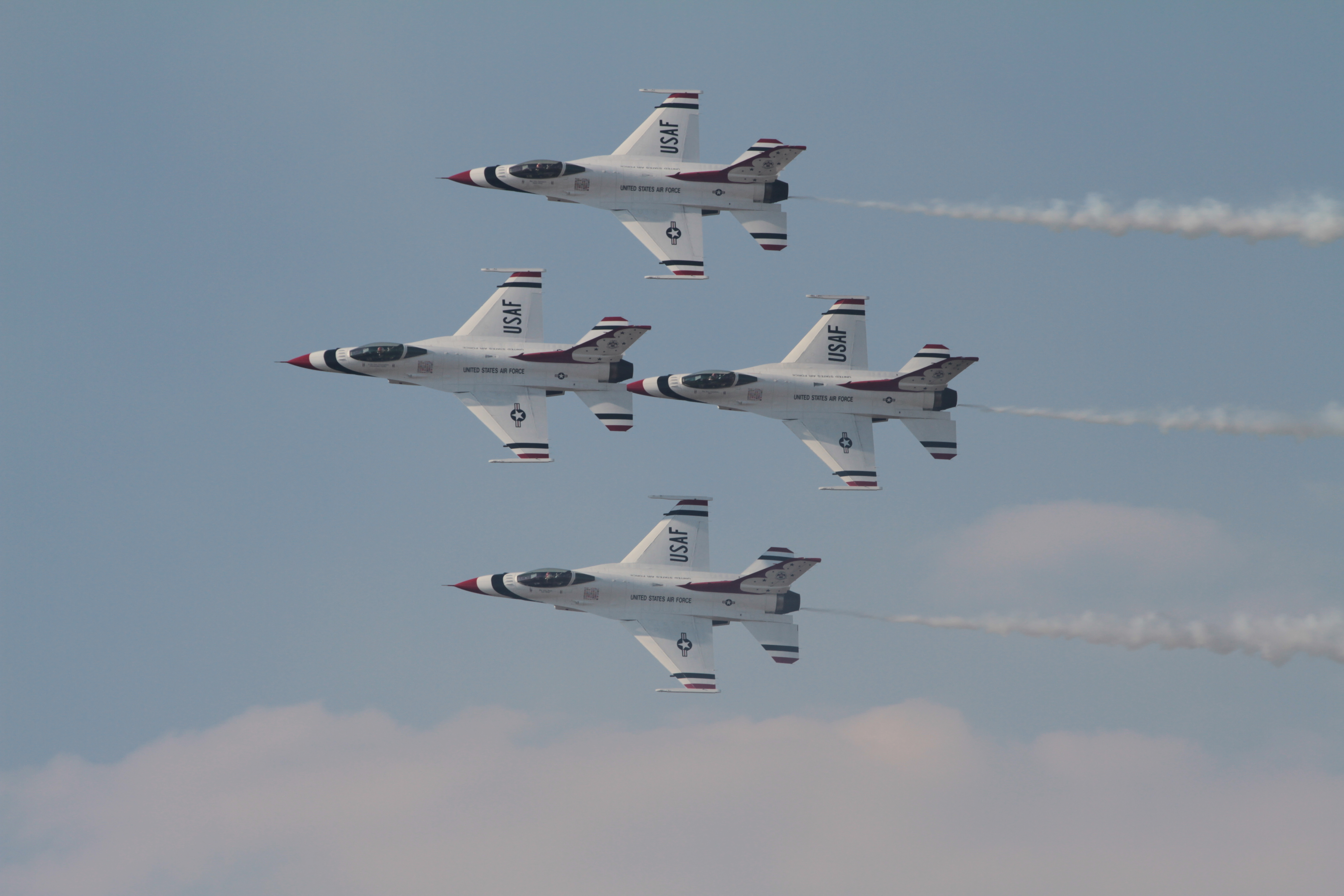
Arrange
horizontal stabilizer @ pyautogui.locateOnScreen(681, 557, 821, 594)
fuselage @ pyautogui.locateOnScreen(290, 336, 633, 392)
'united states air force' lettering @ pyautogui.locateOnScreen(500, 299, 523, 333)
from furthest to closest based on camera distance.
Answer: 'united states air force' lettering @ pyautogui.locateOnScreen(500, 299, 523, 333), fuselage @ pyautogui.locateOnScreen(290, 336, 633, 392), horizontal stabilizer @ pyautogui.locateOnScreen(681, 557, 821, 594)

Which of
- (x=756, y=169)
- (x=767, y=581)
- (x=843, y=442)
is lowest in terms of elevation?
(x=767, y=581)

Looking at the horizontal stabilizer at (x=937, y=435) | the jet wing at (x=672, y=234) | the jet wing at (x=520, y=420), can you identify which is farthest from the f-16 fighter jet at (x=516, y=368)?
the horizontal stabilizer at (x=937, y=435)

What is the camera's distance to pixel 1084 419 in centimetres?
9712

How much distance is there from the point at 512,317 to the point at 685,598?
542 inches

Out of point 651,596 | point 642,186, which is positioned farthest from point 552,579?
point 642,186

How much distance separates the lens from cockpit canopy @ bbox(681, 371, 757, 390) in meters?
95.9

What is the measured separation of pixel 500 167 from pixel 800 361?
15168 millimetres

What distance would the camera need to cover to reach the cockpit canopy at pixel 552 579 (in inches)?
3762

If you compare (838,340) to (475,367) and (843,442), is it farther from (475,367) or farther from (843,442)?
(475,367)

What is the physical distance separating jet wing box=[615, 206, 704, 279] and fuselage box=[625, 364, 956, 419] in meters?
4.46

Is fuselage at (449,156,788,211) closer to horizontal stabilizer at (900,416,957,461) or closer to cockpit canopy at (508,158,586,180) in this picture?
cockpit canopy at (508,158,586,180)

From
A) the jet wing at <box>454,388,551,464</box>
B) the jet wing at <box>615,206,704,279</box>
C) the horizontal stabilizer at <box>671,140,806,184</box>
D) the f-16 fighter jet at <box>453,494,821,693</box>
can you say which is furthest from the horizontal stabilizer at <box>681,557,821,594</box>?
the horizontal stabilizer at <box>671,140,806,184</box>

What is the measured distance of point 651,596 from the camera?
94938 millimetres

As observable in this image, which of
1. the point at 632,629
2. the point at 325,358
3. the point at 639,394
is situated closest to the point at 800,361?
the point at 639,394
